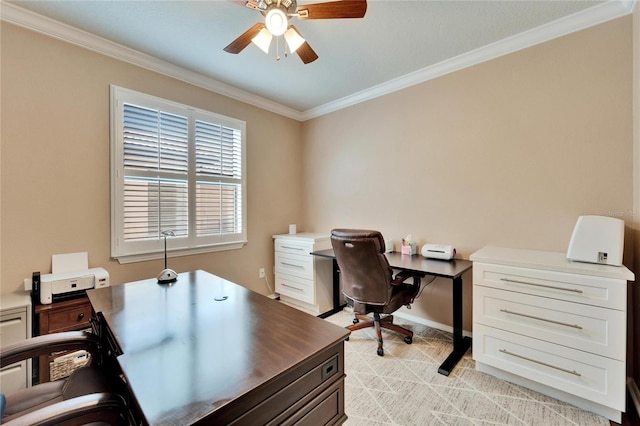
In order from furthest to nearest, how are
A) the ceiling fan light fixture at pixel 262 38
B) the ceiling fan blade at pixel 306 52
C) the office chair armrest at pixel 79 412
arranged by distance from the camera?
the ceiling fan blade at pixel 306 52
the ceiling fan light fixture at pixel 262 38
the office chair armrest at pixel 79 412

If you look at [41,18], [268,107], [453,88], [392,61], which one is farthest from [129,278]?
[453,88]

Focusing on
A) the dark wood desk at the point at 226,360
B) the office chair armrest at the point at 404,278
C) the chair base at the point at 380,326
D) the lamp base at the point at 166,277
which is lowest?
the chair base at the point at 380,326

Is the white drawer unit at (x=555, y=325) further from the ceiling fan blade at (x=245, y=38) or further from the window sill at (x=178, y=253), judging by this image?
the window sill at (x=178, y=253)

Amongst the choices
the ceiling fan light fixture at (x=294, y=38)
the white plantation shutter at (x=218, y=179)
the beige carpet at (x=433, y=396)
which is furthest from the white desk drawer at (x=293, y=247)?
the ceiling fan light fixture at (x=294, y=38)

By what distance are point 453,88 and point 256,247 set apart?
9.65ft

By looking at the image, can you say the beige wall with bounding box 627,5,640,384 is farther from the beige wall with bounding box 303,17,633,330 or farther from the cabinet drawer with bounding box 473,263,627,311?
the cabinet drawer with bounding box 473,263,627,311

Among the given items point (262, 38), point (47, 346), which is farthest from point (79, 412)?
point (262, 38)

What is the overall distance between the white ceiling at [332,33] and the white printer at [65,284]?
192cm

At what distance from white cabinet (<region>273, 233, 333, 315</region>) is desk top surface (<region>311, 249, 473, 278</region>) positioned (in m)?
0.42

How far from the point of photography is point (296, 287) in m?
3.34

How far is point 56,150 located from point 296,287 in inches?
104

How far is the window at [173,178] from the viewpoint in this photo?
2432mm

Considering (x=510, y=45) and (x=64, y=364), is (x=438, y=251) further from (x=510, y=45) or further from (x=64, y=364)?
(x=64, y=364)

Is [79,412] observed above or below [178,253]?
below
